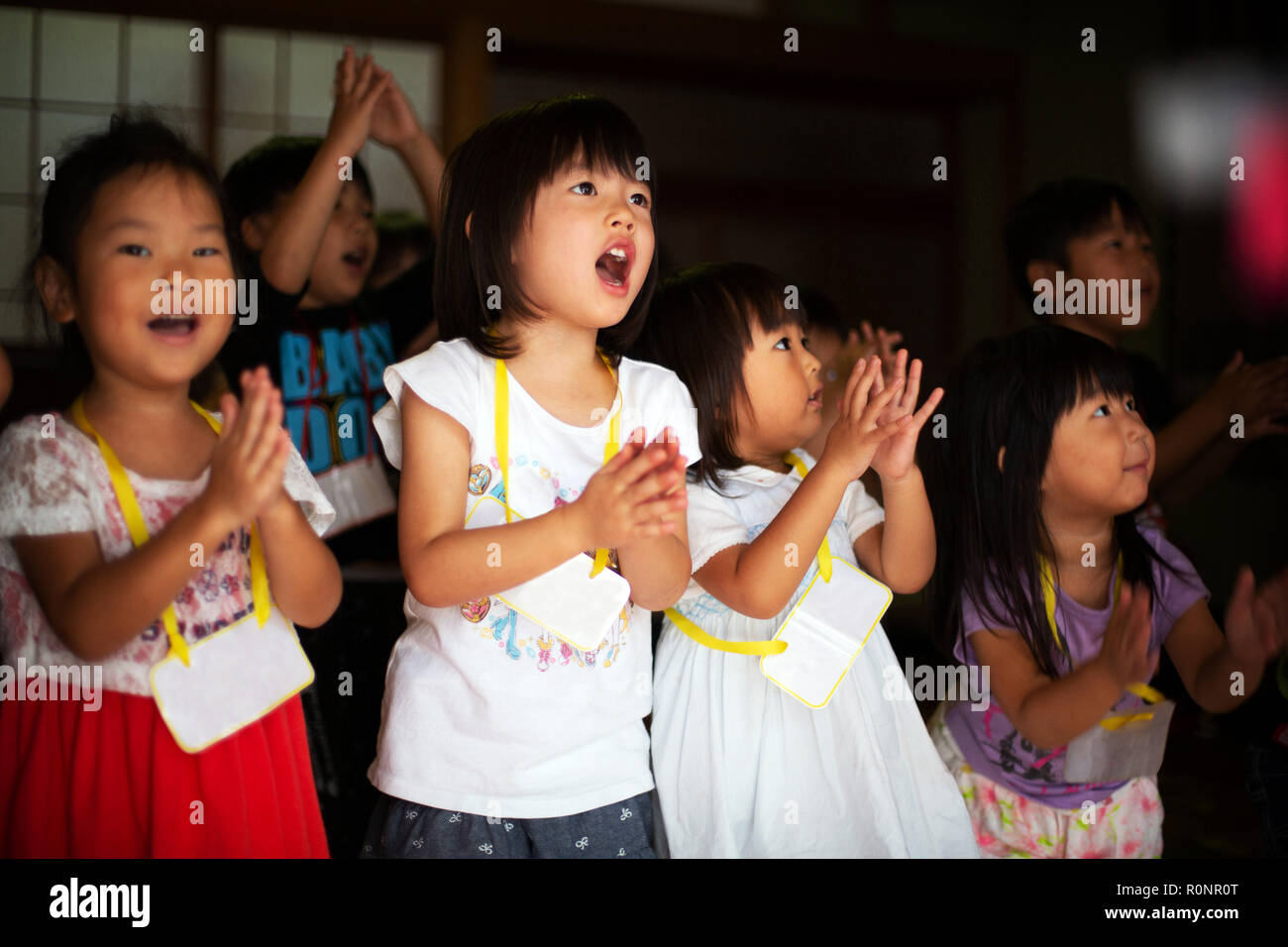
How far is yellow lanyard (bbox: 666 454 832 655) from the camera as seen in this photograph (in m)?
1.38

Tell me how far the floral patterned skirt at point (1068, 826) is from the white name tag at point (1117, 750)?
1.8 inches

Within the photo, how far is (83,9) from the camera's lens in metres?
3.57

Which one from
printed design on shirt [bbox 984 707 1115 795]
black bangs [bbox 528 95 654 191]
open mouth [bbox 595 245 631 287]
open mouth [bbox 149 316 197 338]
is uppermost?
black bangs [bbox 528 95 654 191]

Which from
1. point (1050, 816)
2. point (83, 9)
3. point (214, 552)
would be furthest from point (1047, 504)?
point (83, 9)

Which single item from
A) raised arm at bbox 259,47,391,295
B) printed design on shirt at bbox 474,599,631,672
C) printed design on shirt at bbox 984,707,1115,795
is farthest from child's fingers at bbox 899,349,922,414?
raised arm at bbox 259,47,391,295

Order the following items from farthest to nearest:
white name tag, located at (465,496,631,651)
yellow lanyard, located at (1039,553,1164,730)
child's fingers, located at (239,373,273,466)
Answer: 1. yellow lanyard, located at (1039,553,1164,730)
2. white name tag, located at (465,496,631,651)
3. child's fingers, located at (239,373,273,466)

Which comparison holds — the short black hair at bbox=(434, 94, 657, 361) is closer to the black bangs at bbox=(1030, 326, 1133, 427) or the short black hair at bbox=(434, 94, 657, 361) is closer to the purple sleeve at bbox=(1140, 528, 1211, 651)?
the black bangs at bbox=(1030, 326, 1133, 427)

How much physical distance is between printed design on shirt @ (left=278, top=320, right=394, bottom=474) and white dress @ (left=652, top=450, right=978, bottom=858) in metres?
0.68

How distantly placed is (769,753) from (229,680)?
64 cm

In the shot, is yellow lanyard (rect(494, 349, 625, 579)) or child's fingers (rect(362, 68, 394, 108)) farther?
child's fingers (rect(362, 68, 394, 108))

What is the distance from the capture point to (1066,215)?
206 cm

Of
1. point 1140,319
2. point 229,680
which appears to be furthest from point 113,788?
point 1140,319
